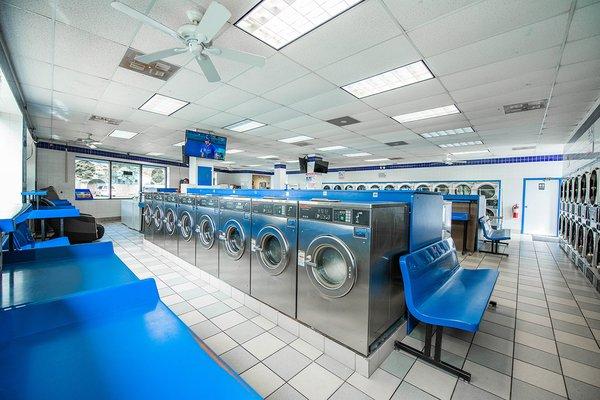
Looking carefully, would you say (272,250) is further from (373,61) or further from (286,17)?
(373,61)

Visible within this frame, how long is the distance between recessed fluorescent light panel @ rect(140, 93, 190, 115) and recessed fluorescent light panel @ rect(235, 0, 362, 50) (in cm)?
277

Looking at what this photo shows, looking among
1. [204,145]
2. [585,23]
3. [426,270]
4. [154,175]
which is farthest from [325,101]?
[154,175]

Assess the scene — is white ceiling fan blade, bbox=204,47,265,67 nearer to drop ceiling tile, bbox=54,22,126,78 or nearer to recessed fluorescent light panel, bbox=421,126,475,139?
drop ceiling tile, bbox=54,22,126,78

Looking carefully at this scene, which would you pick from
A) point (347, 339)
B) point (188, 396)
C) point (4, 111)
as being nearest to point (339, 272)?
point (347, 339)

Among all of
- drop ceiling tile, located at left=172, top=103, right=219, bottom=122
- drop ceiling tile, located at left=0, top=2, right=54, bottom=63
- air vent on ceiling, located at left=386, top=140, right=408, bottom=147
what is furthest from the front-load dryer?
air vent on ceiling, located at left=386, top=140, right=408, bottom=147

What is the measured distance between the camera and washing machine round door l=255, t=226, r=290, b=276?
8.60 feet

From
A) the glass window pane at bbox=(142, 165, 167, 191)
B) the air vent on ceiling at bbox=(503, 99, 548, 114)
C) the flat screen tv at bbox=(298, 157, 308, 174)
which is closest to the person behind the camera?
the air vent on ceiling at bbox=(503, 99, 548, 114)

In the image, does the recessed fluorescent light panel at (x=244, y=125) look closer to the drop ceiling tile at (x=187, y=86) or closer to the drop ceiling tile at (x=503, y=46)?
the drop ceiling tile at (x=187, y=86)

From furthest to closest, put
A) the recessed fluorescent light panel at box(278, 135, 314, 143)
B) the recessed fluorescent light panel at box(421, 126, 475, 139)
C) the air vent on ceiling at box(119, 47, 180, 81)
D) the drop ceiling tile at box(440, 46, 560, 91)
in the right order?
the recessed fluorescent light panel at box(278, 135, 314, 143)
the recessed fluorescent light panel at box(421, 126, 475, 139)
the air vent on ceiling at box(119, 47, 180, 81)
the drop ceiling tile at box(440, 46, 560, 91)

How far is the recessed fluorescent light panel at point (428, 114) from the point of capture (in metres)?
4.93

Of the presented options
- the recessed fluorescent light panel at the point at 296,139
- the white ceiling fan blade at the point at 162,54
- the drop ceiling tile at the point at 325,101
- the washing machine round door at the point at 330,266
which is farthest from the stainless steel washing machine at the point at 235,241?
the recessed fluorescent light panel at the point at 296,139

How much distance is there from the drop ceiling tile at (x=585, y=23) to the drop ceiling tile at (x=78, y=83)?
5.74m

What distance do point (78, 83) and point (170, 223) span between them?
268 cm

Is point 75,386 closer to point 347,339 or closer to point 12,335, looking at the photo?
point 12,335
